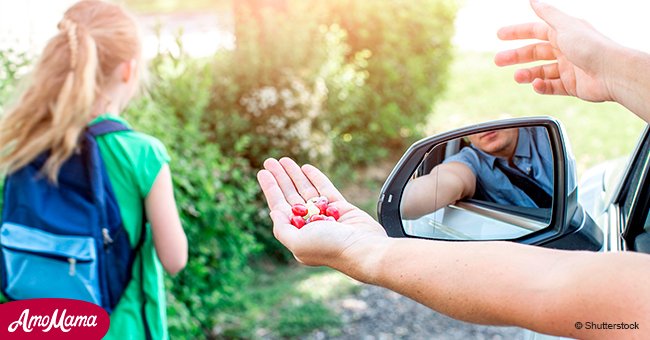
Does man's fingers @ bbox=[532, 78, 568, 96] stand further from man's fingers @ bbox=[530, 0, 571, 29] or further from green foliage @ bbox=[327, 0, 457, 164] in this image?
green foliage @ bbox=[327, 0, 457, 164]

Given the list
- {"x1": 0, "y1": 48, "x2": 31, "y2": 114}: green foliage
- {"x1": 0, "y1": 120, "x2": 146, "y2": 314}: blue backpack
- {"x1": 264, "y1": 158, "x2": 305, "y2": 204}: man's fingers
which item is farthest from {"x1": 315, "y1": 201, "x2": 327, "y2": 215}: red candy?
{"x1": 0, "y1": 48, "x2": 31, "y2": 114}: green foliage

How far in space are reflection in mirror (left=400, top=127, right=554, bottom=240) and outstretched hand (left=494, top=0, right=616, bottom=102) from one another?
0.18m

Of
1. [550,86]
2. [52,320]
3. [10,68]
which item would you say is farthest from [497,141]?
[10,68]

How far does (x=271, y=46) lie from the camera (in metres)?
6.30

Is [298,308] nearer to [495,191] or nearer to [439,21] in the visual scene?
[495,191]

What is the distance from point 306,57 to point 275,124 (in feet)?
2.43

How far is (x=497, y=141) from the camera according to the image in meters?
1.79

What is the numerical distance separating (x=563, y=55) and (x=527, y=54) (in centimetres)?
20

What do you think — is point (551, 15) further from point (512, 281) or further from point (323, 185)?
point (512, 281)

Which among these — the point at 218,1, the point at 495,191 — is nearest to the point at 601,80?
the point at 495,191

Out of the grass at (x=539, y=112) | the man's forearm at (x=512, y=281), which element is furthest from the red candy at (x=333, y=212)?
the grass at (x=539, y=112)

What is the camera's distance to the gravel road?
4633mm

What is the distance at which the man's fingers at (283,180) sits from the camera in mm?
1774

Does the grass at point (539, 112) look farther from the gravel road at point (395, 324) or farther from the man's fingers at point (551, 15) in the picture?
the man's fingers at point (551, 15)
